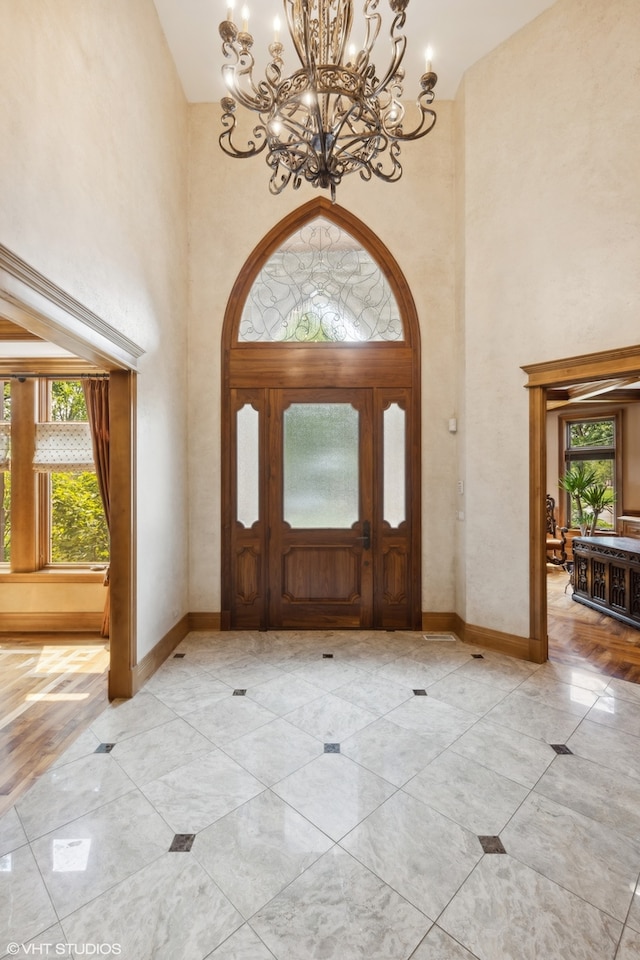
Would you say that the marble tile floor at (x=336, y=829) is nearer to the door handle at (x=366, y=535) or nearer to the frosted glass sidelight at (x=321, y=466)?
the door handle at (x=366, y=535)

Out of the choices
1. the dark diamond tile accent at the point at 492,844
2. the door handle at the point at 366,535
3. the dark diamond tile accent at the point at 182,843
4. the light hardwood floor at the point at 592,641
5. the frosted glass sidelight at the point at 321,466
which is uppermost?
the frosted glass sidelight at the point at 321,466

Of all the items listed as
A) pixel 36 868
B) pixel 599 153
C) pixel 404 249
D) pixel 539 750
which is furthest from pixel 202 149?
pixel 539 750

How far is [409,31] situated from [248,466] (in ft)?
14.1

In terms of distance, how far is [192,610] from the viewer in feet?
14.5

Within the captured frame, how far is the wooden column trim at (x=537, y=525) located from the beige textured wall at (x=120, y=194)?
3.28m

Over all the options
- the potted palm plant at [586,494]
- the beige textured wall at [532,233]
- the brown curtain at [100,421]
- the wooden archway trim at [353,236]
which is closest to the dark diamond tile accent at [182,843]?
the brown curtain at [100,421]

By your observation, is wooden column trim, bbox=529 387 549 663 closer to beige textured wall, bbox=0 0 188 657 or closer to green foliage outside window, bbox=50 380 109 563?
beige textured wall, bbox=0 0 188 657

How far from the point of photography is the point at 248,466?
443 centimetres

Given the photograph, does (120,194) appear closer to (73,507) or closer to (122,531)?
(122,531)

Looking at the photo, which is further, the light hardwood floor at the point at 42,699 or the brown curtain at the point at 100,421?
the brown curtain at the point at 100,421

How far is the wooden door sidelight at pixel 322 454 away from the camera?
438 centimetres


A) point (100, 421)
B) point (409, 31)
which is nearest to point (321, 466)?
point (100, 421)

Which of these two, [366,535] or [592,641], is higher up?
[366,535]

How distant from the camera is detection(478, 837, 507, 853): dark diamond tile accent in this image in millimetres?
1818
